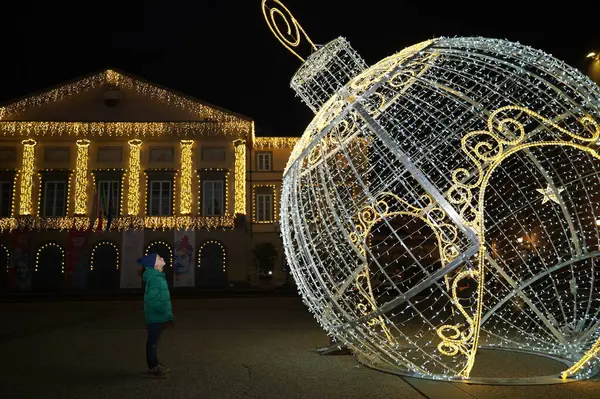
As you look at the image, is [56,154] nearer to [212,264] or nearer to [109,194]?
[109,194]

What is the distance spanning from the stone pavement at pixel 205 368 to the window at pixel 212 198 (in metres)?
18.3

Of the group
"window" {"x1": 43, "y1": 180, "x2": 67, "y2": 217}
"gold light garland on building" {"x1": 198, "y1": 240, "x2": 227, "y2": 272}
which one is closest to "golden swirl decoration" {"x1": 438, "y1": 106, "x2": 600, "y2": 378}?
"gold light garland on building" {"x1": 198, "y1": 240, "x2": 227, "y2": 272}

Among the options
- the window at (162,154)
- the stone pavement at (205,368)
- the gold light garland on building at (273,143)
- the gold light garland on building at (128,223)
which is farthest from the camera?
the gold light garland on building at (273,143)

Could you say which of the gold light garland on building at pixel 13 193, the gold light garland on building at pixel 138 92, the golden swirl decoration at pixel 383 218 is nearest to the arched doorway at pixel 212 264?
the gold light garland on building at pixel 138 92

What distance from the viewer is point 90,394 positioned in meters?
5.21

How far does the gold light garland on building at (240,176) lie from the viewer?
96.0 feet

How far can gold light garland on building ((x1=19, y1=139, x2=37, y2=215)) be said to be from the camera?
28.6 meters

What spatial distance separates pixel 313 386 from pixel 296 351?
229 cm

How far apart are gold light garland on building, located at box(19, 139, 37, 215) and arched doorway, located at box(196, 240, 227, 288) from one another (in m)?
9.95

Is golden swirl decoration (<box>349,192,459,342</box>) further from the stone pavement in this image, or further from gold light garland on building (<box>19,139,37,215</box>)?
gold light garland on building (<box>19,139,37,215</box>)

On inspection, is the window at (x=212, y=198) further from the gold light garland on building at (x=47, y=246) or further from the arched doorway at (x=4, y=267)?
the arched doorway at (x=4, y=267)

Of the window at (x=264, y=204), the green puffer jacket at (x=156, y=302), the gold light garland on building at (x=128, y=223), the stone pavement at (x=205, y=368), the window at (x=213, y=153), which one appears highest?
the window at (x=213, y=153)

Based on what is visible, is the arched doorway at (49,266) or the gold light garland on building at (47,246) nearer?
the arched doorway at (49,266)

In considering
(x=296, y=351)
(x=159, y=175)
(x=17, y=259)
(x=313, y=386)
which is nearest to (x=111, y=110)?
(x=159, y=175)
